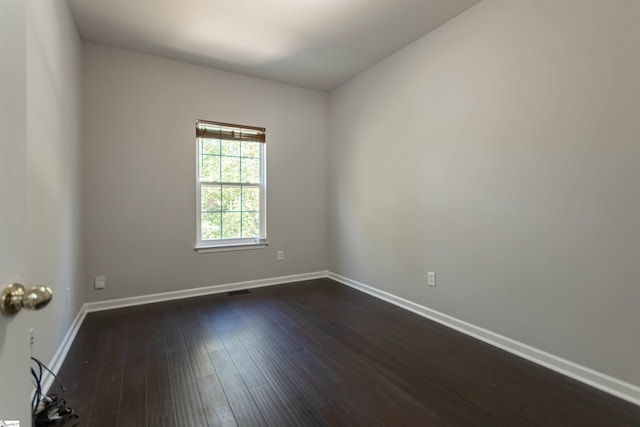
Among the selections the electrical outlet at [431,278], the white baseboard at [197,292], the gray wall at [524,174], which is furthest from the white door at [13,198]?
the white baseboard at [197,292]

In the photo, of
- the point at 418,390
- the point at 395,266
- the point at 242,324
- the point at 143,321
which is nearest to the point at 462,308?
the point at 395,266

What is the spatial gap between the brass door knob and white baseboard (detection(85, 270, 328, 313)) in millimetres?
3039

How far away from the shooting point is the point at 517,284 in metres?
2.21

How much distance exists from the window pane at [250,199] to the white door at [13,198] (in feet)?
10.6

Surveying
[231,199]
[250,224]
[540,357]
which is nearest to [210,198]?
[231,199]

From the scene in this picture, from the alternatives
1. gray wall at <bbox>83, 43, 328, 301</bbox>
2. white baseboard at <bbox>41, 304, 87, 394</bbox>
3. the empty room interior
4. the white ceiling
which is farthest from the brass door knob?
gray wall at <bbox>83, 43, 328, 301</bbox>

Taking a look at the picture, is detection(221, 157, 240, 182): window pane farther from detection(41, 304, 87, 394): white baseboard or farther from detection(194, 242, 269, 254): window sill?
detection(41, 304, 87, 394): white baseboard

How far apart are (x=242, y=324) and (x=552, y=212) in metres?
2.58

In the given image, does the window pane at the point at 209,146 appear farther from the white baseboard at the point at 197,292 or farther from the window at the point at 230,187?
the white baseboard at the point at 197,292

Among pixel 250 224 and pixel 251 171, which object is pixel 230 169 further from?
pixel 250 224

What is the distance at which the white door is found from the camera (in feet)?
1.80

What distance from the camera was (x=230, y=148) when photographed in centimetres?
374

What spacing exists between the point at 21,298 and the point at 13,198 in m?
0.19

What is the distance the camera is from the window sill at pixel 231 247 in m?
3.54
